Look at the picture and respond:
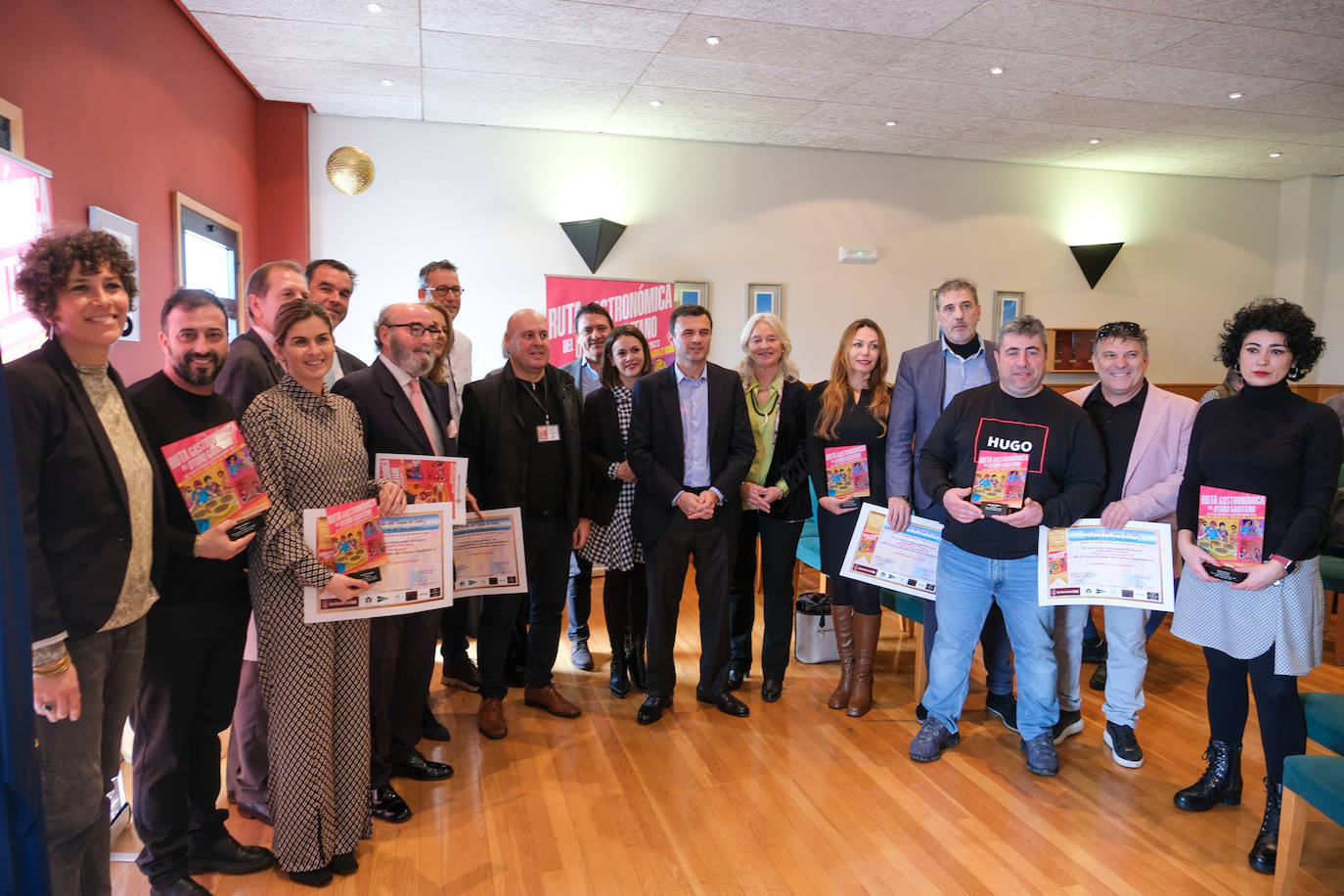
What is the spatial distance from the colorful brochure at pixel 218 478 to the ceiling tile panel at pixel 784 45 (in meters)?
3.43

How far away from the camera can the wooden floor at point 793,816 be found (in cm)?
237

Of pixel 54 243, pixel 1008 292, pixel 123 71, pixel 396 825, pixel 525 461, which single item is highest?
pixel 123 71

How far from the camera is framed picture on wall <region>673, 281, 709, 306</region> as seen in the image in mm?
6844

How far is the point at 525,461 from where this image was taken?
3.26 meters

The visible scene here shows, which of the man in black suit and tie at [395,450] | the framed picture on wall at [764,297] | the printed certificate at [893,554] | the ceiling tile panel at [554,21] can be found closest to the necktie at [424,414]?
→ the man in black suit and tie at [395,450]

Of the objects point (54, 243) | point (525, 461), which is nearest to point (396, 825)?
point (525, 461)

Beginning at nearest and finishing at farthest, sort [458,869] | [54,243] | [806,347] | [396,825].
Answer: [54,243]
[458,869]
[396,825]
[806,347]

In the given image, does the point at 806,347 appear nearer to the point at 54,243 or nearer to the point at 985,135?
the point at 985,135

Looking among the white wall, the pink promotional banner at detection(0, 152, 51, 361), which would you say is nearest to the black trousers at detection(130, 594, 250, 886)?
the pink promotional banner at detection(0, 152, 51, 361)

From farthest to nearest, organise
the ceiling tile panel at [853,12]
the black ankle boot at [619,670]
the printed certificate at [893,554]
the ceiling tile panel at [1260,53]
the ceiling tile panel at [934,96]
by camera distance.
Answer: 1. the ceiling tile panel at [934,96]
2. the ceiling tile panel at [1260,53]
3. the ceiling tile panel at [853,12]
4. the black ankle boot at [619,670]
5. the printed certificate at [893,554]

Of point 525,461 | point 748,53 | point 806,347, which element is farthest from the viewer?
point 806,347

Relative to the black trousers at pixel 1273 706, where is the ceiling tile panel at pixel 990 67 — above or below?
above

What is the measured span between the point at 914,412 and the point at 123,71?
12.8ft

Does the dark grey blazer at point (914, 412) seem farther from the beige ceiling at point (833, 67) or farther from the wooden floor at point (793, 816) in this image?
the beige ceiling at point (833, 67)
